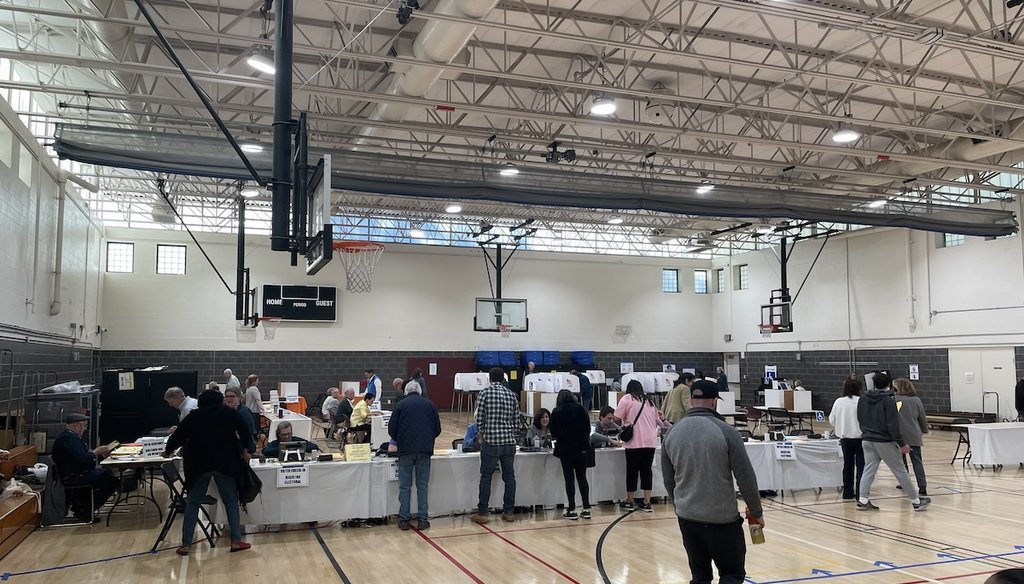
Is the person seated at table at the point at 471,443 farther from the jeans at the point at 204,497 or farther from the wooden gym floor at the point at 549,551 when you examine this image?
the jeans at the point at 204,497

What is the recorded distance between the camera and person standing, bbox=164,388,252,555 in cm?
615

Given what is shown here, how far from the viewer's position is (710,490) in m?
3.66

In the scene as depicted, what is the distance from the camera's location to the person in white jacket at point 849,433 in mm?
8398

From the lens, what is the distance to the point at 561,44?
434 inches

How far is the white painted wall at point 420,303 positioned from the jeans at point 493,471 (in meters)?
15.5

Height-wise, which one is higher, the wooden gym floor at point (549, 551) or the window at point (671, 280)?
the window at point (671, 280)

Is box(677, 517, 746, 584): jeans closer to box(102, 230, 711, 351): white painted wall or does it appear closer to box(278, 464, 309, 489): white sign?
box(278, 464, 309, 489): white sign

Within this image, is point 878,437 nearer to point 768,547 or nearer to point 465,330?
point 768,547

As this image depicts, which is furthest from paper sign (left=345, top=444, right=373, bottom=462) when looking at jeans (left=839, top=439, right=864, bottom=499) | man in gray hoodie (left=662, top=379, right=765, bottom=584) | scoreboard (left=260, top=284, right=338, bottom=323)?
scoreboard (left=260, top=284, right=338, bottom=323)

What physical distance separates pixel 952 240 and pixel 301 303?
17900 mm

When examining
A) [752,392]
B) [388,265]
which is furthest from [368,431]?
[752,392]

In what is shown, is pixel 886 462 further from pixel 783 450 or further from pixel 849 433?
pixel 783 450

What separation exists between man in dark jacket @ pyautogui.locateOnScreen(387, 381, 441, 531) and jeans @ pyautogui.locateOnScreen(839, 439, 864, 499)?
481 centimetres

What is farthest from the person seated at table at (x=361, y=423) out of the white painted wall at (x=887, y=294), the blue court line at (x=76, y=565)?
the white painted wall at (x=887, y=294)
